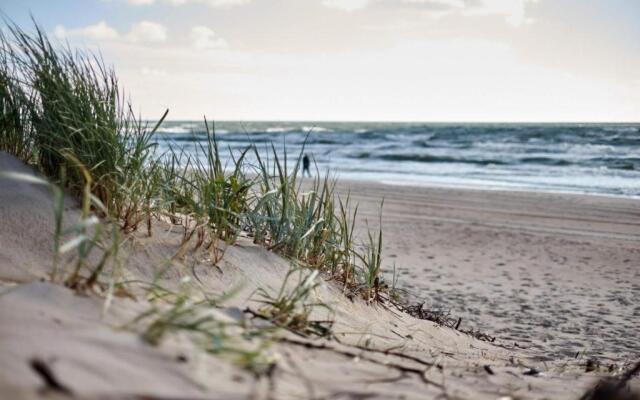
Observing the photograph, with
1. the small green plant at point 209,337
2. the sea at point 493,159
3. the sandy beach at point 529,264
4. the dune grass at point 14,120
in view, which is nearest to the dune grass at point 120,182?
the dune grass at point 14,120

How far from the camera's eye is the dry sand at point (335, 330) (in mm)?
1372

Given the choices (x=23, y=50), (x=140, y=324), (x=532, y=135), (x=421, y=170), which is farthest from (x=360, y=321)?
(x=532, y=135)

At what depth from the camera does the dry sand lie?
1372mm

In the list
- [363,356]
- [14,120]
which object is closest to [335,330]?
[363,356]

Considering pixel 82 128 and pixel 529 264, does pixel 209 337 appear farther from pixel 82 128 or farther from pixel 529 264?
pixel 529 264

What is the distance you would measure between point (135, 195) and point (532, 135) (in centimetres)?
3838

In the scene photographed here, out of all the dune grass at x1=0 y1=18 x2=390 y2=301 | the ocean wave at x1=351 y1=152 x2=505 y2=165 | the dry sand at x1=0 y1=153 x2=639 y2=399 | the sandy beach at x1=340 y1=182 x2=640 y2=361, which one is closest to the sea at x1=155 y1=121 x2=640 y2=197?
the ocean wave at x1=351 y1=152 x2=505 y2=165

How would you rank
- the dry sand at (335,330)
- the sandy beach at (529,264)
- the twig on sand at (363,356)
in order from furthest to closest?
the sandy beach at (529,264)
the twig on sand at (363,356)
the dry sand at (335,330)

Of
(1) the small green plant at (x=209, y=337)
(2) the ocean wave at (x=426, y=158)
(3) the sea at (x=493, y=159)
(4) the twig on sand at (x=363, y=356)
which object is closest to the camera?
(1) the small green plant at (x=209, y=337)

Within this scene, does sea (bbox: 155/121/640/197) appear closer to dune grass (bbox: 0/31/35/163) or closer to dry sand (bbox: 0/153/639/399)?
dry sand (bbox: 0/153/639/399)

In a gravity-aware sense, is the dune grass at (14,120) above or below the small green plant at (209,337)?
above

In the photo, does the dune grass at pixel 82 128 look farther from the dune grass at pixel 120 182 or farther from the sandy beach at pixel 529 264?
the sandy beach at pixel 529 264

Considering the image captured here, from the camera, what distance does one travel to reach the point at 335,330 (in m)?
2.57

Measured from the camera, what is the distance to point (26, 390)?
3.85 feet
